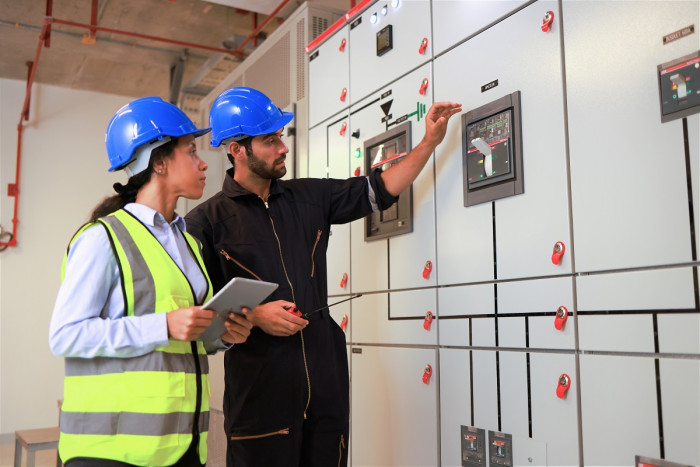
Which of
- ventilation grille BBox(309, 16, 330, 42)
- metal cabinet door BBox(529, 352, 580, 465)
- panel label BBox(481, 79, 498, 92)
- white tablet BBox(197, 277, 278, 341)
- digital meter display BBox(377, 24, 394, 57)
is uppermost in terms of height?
ventilation grille BBox(309, 16, 330, 42)

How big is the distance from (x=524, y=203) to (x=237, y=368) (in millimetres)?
1210

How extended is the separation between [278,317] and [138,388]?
0.67m

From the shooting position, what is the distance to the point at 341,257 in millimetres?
3488

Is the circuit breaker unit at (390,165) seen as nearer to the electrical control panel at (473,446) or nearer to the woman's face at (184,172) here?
the electrical control panel at (473,446)

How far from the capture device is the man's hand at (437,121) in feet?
8.47

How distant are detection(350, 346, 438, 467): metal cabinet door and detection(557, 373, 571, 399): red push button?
0.67 metres

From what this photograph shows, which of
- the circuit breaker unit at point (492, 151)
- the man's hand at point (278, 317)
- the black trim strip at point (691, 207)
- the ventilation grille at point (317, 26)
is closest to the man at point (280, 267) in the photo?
the man's hand at point (278, 317)

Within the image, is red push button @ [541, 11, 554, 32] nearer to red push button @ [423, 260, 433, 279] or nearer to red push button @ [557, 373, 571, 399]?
red push button @ [423, 260, 433, 279]

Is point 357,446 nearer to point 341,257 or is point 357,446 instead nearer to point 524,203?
point 341,257

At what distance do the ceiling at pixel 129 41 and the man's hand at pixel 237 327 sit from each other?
3514mm

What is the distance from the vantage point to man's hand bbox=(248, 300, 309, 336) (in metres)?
2.17

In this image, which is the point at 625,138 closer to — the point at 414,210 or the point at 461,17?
the point at 461,17

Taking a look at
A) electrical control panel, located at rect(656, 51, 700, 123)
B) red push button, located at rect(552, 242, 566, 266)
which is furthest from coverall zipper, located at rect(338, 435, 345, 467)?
electrical control panel, located at rect(656, 51, 700, 123)

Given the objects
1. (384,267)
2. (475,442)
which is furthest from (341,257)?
(475,442)
